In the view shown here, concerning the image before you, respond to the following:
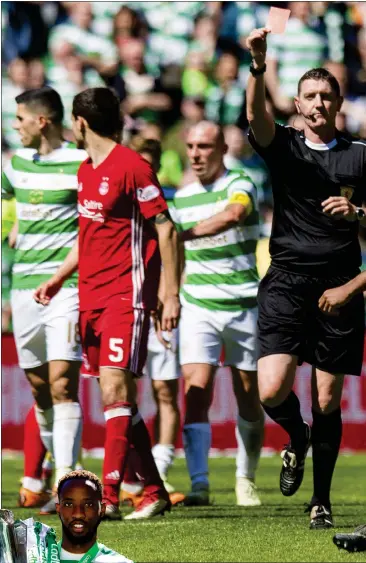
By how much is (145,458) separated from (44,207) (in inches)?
81.0

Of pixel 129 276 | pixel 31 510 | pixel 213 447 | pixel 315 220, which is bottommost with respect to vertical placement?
pixel 213 447

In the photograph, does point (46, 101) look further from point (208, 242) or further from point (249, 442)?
point (249, 442)

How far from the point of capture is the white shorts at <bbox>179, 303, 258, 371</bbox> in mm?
9680

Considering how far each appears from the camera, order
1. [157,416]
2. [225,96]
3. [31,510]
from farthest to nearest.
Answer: [225,96] < [157,416] < [31,510]

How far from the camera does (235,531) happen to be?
7141 mm

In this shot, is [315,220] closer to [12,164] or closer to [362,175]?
[362,175]

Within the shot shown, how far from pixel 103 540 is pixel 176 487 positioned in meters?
4.44

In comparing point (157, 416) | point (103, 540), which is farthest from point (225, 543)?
point (157, 416)

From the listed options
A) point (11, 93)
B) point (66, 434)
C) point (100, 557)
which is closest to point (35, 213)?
point (66, 434)

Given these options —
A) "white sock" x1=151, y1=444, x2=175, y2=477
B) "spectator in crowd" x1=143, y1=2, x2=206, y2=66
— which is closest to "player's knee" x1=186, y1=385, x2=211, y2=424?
"white sock" x1=151, y1=444, x2=175, y2=477

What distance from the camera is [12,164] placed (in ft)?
31.8

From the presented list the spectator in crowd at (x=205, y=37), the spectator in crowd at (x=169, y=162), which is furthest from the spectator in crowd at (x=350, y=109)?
the spectator in crowd at (x=169, y=162)

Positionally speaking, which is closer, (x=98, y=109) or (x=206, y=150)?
(x=98, y=109)

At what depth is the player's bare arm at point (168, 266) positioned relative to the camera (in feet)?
26.0
